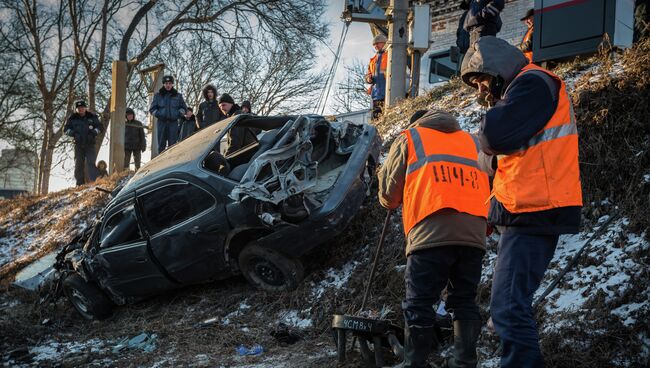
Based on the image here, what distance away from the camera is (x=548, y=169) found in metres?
2.73

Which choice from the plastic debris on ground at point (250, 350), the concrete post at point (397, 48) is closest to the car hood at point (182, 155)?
the plastic debris on ground at point (250, 350)

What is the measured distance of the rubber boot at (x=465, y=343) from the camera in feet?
11.5

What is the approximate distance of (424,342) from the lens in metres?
3.49

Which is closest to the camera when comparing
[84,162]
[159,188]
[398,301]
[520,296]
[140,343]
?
[520,296]

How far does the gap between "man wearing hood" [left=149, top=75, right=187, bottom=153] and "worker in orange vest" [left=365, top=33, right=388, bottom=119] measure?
4.03m

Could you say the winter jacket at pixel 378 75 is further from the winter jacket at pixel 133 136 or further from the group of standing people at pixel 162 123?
the winter jacket at pixel 133 136

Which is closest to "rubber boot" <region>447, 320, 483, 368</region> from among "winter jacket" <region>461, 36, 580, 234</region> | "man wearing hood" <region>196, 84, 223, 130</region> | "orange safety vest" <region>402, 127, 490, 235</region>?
"orange safety vest" <region>402, 127, 490, 235</region>

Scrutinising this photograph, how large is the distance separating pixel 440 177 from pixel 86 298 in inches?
199

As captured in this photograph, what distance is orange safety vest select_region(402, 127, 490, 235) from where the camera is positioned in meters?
3.43

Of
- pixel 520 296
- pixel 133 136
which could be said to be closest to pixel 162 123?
pixel 133 136

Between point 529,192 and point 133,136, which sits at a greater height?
point 133,136

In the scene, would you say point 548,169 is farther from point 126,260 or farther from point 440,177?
point 126,260

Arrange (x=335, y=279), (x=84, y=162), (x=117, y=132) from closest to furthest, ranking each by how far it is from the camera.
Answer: (x=335, y=279), (x=117, y=132), (x=84, y=162)

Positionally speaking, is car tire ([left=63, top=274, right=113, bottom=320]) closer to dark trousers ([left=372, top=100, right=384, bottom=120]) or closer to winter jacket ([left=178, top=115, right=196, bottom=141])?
winter jacket ([left=178, top=115, right=196, bottom=141])
